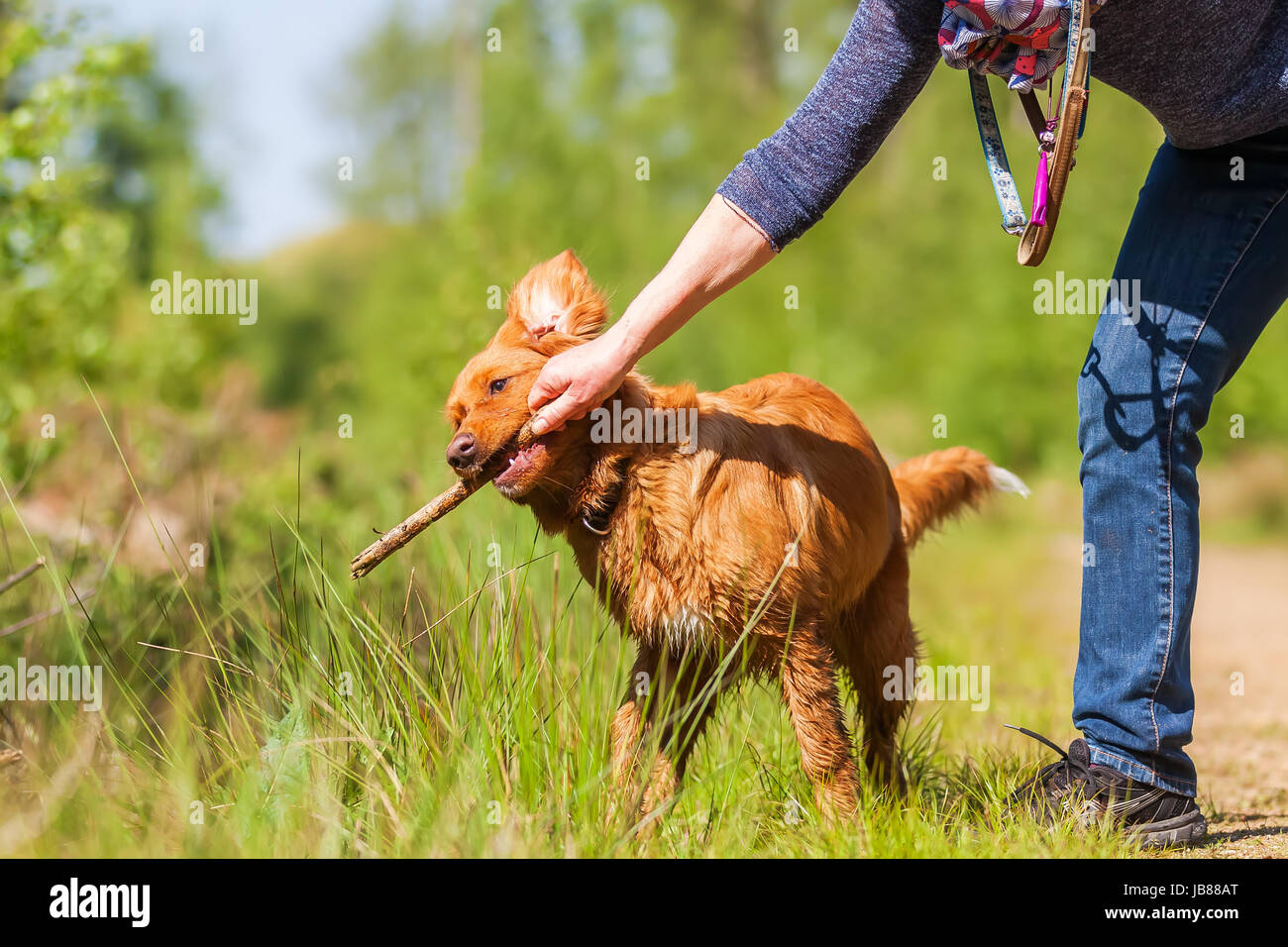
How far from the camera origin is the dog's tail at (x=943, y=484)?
374 cm

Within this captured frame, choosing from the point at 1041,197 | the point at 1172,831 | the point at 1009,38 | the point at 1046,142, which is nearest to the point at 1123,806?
Answer: the point at 1172,831

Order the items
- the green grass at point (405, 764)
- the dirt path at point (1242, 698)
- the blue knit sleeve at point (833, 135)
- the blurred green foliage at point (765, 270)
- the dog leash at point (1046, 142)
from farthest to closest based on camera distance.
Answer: the blurred green foliage at point (765, 270) → the dirt path at point (1242, 698) → the blue knit sleeve at point (833, 135) → the green grass at point (405, 764) → the dog leash at point (1046, 142)

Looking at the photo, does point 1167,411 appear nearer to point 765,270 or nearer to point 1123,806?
point 1123,806

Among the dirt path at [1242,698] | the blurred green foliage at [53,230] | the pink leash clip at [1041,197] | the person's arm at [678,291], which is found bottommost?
the dirt path at [1242,698]

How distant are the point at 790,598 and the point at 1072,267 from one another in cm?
1049

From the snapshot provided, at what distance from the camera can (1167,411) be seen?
2.79m

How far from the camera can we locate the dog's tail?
3.74m

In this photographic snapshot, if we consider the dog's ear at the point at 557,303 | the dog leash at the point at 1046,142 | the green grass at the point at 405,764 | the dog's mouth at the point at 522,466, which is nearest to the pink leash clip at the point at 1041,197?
the dog leash at the point at 1046,142

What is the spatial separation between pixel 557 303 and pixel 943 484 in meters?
1.56

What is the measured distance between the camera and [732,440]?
2.98 m

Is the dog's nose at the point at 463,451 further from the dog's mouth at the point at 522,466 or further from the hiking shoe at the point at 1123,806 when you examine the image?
the hiking shoe at the point at 1123,806

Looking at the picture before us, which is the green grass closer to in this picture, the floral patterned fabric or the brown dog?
the brown dog

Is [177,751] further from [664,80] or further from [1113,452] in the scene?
[664,80]

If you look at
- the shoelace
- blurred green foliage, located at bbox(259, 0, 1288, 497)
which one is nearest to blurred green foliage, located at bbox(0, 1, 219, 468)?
blurred green foliage, located at bbox(259, 0, 1288, 497)
